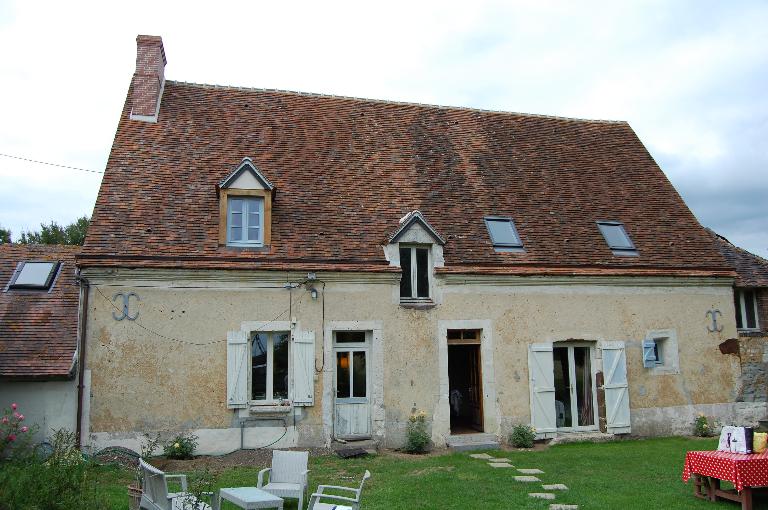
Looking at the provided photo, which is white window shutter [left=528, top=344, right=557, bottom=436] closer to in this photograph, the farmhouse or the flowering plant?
the farmhouse

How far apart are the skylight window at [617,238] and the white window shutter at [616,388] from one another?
2.38 m

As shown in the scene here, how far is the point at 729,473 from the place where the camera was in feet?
27.6

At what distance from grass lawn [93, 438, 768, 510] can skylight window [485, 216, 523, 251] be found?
4563 mm

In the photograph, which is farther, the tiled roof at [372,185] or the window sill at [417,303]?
the window sill at [417,303]

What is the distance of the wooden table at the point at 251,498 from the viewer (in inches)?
300

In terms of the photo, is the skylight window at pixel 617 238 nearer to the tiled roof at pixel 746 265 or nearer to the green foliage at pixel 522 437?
the tiled roof at pixel 746 265

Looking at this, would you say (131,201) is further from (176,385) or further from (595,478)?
(595,478)

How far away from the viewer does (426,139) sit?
56.8ft

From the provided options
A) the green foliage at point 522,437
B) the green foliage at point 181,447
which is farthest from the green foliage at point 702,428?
the green foliage at point 181,447

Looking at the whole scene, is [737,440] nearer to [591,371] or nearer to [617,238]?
[591,371]

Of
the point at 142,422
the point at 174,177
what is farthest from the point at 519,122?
the point at 142,422

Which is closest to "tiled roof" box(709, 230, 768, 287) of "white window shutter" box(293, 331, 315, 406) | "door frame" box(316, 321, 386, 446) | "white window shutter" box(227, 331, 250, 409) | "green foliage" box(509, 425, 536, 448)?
"green foliage" box(509, 425, 536, 448)

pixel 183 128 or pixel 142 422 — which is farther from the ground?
pixel 183 128

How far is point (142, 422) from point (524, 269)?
863 centimetres
